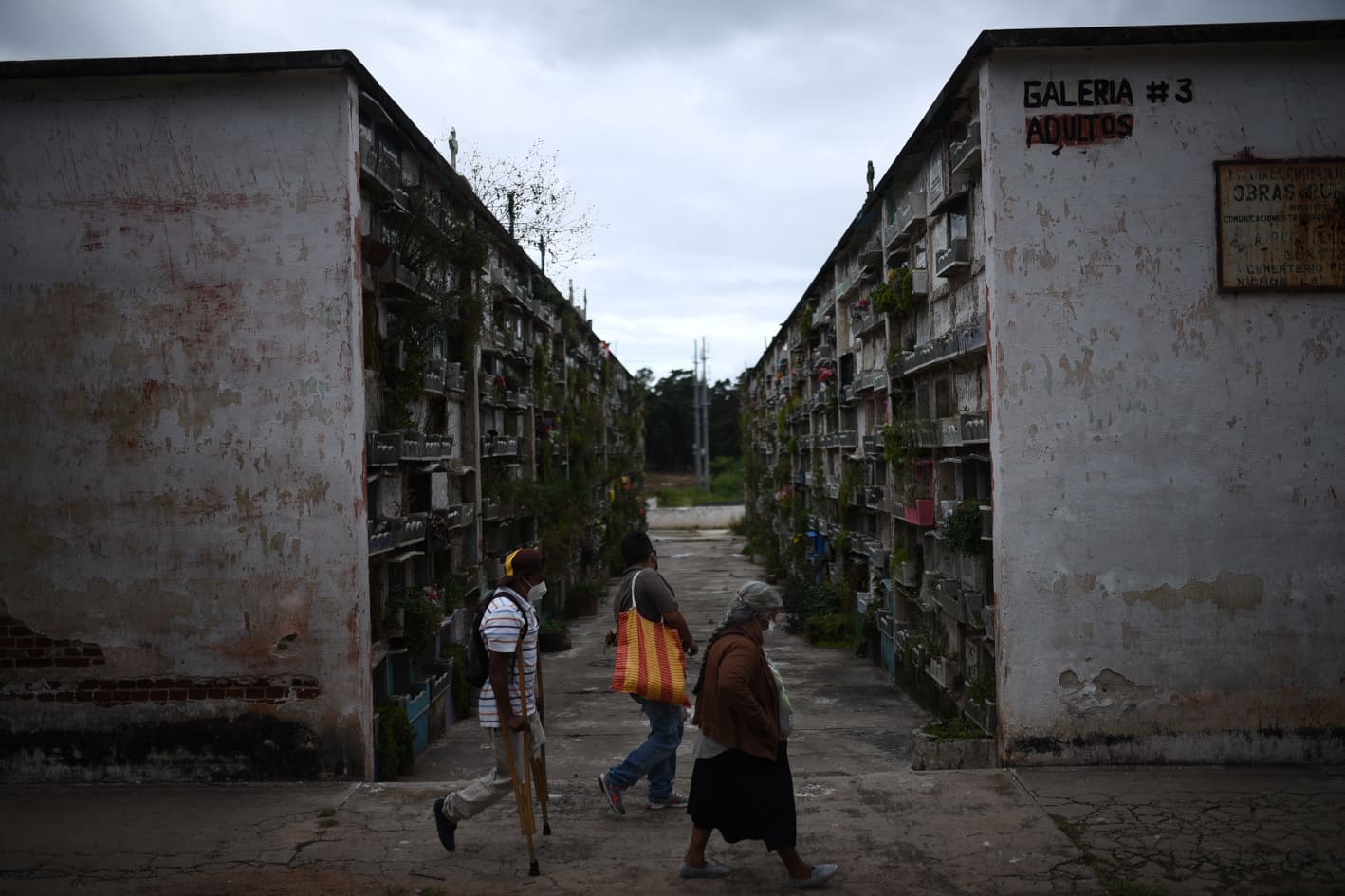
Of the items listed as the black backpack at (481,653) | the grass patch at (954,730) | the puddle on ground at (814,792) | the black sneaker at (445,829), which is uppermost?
the black backpack at (481,653)

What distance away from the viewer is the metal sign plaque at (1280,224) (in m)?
8.27

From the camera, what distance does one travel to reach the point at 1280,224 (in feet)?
27.2

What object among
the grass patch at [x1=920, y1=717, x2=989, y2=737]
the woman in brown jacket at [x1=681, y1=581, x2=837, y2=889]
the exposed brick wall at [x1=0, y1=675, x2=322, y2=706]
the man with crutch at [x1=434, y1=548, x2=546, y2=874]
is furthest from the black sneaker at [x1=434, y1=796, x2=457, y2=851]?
the grass patch at [x1=920, y1=717, x2=989, y2=737]

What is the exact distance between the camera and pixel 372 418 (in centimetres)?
1020

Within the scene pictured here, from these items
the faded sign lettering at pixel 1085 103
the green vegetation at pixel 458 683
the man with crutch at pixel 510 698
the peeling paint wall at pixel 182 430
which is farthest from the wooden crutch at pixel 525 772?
the green vegetation at pixel 458 683

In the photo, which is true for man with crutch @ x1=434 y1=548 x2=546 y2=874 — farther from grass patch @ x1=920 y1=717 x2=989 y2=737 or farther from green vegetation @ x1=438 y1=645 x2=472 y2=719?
green vegetation @ x1=438 y1=645 x2=472 y2=719

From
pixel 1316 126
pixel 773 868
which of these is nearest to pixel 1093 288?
pixel 1316 126

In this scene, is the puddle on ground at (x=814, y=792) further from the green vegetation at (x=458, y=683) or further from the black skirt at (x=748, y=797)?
the green vegetation at (x=458, y=683)

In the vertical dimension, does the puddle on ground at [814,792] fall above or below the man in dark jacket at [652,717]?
below

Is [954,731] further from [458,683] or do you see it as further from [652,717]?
[458,683]

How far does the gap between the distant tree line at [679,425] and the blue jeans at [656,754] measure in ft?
230

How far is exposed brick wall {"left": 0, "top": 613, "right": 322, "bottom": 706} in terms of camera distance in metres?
8.41

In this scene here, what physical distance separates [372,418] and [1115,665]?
7230 mm

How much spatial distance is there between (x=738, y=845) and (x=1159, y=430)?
4.77 meters
